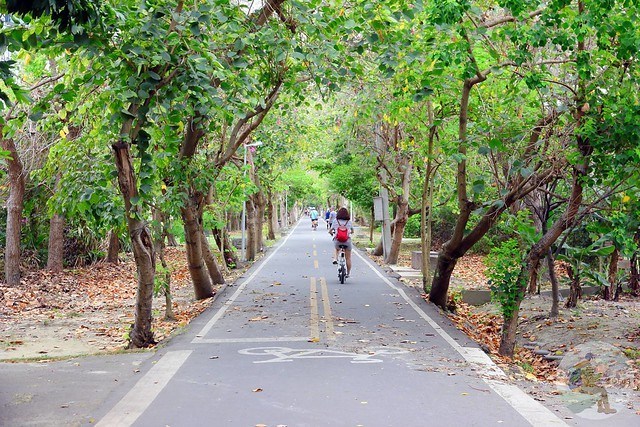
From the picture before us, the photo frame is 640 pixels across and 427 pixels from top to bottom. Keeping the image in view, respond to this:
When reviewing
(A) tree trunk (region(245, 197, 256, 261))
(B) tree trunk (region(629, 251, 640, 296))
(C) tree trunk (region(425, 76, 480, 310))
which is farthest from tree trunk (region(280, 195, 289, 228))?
(C) tree trunk (region(425, 76, 480, 310))

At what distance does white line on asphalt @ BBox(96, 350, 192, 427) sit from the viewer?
6.79m

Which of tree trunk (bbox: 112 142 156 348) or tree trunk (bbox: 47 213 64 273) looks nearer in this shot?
tree trunk (bbox: 112 142 156 348)

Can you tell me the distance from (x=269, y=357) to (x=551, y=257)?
7.26 metres

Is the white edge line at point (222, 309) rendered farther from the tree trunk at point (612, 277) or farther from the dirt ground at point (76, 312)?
the tree trunk at point (612, 277)

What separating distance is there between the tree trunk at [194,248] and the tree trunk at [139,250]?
18.2ft

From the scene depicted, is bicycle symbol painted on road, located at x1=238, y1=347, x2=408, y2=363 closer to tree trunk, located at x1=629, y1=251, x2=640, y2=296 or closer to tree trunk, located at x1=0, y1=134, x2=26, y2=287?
tree trunk, located at x1=629, y1=251, x2=640, y2=296

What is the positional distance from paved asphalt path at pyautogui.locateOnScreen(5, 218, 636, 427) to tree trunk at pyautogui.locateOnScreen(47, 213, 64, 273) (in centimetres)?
931

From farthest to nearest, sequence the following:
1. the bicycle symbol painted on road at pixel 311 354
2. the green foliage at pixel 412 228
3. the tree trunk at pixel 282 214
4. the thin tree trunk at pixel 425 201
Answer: the tree trunk at pixel 282 214, the green foliage at pixel 412 228, the thin tree trunk at pixel 425 201, the bicycle symbol painted on road at pixel 311 354

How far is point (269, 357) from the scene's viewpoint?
10234 millimetres

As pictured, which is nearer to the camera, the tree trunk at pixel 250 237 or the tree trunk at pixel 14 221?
the tree trunk at pixel 14 221

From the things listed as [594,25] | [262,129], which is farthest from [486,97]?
[262,129]

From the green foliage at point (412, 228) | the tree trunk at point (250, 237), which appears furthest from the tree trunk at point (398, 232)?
the green foliage at point (412, 228)

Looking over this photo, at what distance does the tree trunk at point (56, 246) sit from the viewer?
869 inches

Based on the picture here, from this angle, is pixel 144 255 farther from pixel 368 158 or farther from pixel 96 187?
pixel 368 158
